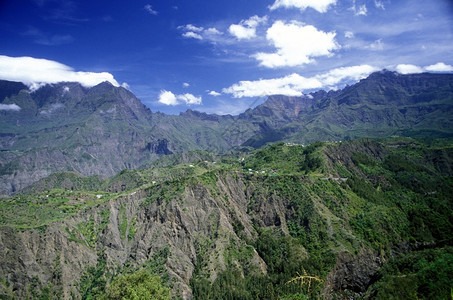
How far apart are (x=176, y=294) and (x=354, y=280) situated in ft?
258

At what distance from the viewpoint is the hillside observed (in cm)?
10819

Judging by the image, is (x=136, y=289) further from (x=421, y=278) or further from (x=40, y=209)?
(x=421, y=278)

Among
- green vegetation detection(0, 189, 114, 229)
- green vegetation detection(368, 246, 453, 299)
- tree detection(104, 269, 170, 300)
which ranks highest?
green vegetation detection(0, 189, 114, 229)

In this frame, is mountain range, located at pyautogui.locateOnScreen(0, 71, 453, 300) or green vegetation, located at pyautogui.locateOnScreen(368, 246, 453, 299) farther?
mountain range, located at pyautogui.locateOnScreen(0, 71, 453, 300)

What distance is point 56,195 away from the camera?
164 metres

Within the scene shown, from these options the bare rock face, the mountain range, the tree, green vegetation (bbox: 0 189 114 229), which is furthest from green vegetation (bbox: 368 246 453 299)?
green vegetation (bbox: 0 189 114 229)

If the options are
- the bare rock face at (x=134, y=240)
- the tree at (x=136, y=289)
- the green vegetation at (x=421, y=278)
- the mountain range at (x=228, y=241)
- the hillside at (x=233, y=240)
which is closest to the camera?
the tree at (x=136, y=289)

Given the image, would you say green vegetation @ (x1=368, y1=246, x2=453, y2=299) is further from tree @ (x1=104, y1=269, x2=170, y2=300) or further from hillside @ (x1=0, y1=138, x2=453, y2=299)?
tree @ (x1=104, y1=269, x2=170, y2=300)

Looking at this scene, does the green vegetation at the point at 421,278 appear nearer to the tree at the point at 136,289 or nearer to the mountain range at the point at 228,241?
the mountain range at the point at 228,241

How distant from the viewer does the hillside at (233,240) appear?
108 meters

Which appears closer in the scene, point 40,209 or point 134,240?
point 134,240

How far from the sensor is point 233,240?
447 feet

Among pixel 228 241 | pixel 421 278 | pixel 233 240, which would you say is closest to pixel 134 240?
pixel 228 241

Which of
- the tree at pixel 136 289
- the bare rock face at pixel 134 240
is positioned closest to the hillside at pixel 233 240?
the bare rock face at pixel 134 240
